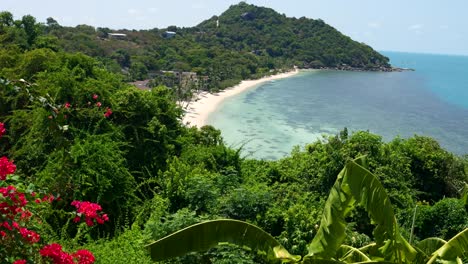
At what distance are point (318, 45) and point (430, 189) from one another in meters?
120

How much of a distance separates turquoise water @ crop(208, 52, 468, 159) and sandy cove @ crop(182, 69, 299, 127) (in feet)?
4.47

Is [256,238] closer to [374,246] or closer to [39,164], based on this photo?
[374,246]

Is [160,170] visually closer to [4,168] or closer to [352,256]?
[352,256]

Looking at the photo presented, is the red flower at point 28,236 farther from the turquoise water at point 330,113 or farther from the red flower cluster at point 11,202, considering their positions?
the turquoise water at point 330,113

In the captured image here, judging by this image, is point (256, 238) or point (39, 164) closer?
point (256, 238)

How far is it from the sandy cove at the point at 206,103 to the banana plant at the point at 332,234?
3298cm

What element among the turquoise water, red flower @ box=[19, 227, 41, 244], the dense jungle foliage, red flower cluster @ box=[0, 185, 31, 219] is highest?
red flower cluster @ box=[0, 185, 31, 219]

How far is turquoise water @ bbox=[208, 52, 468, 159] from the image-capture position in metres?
46.1

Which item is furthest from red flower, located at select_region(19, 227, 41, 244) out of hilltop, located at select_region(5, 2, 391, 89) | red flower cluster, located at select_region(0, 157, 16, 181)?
hilltop, located at select_region(5, 2, 391, 89)

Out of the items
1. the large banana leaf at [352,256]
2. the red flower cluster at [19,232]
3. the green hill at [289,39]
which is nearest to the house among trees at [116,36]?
the green hill at [289,39]

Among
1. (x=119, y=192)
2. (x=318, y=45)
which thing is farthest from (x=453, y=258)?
(x=318, y=45)

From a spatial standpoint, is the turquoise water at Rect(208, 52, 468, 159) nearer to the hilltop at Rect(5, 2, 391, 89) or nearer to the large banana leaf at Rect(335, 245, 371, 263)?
the hilltop at Rect(5, 2, 391, 89)

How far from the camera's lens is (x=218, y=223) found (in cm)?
462

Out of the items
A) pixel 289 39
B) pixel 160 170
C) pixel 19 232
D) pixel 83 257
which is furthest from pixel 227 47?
pixel 19 232
